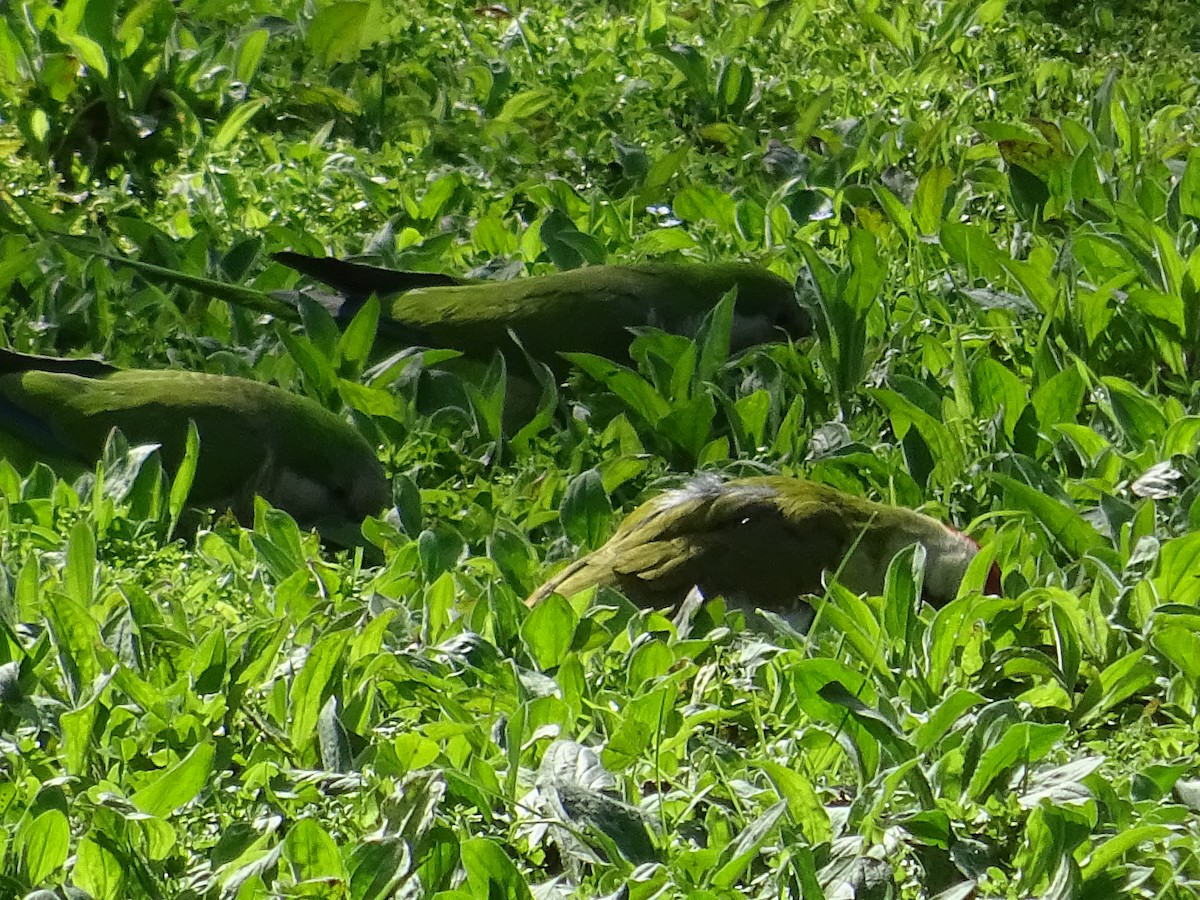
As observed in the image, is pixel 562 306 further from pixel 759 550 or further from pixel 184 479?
pixel 759 550

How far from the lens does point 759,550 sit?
3125mm

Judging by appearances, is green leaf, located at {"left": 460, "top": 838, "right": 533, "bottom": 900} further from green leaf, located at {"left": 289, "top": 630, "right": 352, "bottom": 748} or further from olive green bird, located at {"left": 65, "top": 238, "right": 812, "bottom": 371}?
olive green bird, located at {"left": 65, "top": 238, "right": 812, "bottom": 371}

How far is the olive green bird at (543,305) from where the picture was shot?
168 inches

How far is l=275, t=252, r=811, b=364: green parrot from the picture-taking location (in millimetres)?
4277

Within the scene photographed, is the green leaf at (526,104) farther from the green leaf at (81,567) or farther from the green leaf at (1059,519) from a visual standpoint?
the green leaf at (81,567)

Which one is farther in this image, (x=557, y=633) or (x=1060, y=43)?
(x=1060, y=43)

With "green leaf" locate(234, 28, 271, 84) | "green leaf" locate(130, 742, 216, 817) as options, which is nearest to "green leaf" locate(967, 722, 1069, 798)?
"green leaf" locate(130, 742, 216, 817)

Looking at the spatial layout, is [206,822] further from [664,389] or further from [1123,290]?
[1123,290]

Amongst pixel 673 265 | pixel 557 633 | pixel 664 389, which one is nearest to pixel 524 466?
pixel 664 389

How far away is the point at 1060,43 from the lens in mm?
6215

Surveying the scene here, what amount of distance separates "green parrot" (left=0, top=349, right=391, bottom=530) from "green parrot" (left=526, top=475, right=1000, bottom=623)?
2.72 ft

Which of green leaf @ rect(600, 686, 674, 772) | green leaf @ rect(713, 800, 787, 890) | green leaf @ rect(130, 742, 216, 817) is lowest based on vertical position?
green leaf @ rect(130, 742, 216, 817)

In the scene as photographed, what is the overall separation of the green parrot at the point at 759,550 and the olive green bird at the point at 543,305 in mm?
1193

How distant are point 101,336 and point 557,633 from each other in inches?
87.1
